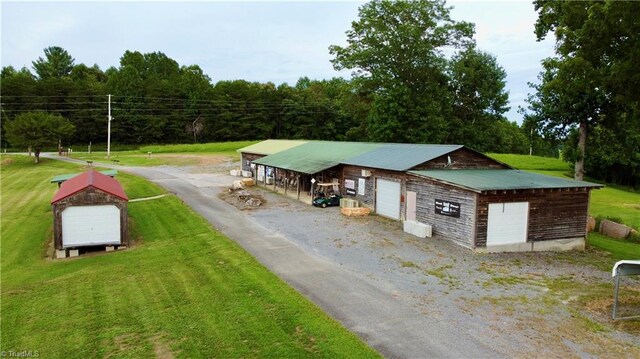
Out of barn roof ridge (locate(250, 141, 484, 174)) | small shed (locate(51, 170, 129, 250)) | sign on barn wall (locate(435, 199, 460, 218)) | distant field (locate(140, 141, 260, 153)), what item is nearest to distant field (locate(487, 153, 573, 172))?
barn roof ridge (locate(250, 141, 484, 174))

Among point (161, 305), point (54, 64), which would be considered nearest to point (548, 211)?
point (161, 305)

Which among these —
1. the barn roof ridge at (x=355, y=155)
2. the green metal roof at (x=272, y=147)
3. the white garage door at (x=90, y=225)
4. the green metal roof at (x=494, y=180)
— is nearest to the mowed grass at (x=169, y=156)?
the green metal roof at (x=272, y=147)

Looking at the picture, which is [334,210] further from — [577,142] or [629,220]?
[577,142]

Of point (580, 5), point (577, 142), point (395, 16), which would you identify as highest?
point (395, 16)

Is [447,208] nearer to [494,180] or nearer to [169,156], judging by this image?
[494,180]

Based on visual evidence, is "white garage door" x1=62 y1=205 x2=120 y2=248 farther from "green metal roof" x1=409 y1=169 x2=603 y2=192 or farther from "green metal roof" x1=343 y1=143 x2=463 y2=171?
"green metal roof" x1=409 y1=169 x2=603 y2=192

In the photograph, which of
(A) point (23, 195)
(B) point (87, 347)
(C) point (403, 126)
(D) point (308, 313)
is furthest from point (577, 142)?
(A) point (23, 195)
